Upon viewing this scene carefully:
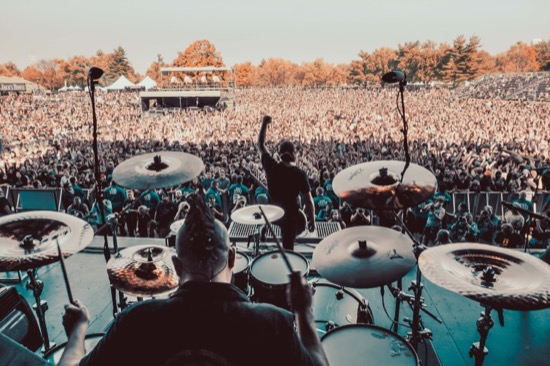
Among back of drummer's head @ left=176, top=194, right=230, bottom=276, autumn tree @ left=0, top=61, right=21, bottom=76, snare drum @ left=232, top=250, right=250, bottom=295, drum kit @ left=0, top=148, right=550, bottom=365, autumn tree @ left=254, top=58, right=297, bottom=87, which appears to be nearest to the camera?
back of drummer's head @ left=176, top=194, right=230, bottom=276

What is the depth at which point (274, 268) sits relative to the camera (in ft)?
10.4

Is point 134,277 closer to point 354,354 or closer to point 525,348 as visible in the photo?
point 354,354

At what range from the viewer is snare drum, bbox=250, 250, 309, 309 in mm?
2934

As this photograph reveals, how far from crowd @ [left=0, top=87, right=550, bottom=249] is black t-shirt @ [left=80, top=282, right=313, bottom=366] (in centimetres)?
139

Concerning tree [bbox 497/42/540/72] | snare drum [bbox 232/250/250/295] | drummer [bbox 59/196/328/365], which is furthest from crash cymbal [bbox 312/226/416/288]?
tree [bbox 497/42/540/72]

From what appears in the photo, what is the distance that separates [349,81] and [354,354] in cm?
5464

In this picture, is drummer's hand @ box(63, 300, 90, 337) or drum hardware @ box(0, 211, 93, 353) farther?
drum hardware @ box(0, 211, 93, 353)

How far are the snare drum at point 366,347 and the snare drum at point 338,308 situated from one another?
13.7 inches

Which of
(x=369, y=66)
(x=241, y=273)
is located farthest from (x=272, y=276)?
(x=369, y=66)

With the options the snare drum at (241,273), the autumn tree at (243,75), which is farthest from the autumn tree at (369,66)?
the snare drum at (241,273)

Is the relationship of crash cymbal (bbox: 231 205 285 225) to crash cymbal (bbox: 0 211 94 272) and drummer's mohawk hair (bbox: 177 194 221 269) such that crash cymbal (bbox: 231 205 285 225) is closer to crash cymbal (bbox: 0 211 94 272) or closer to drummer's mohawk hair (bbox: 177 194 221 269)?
crash cymbal (bbox: 0 211 94 272)

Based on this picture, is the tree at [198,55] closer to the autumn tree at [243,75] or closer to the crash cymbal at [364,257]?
the autumn tree at [243,75]

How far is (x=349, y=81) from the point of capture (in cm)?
5359

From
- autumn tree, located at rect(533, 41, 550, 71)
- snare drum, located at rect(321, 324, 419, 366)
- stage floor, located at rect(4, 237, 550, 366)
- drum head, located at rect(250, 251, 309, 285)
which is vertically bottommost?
stage floor, located at rect(4, 237, 550, 366)
